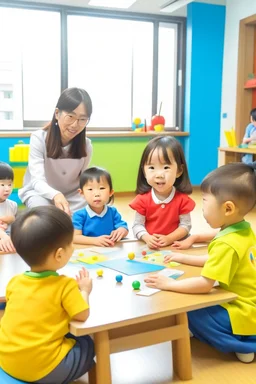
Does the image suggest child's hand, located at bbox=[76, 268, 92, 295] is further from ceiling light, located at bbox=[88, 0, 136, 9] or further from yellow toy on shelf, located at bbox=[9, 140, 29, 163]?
ceiling light, located at bbox=[88, 0, 136, 9]

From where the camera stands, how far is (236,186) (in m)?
1.42

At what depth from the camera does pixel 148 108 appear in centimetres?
594

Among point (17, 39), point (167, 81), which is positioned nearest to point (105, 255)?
point (17, 39)

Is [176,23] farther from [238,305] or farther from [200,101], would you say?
[238,305]

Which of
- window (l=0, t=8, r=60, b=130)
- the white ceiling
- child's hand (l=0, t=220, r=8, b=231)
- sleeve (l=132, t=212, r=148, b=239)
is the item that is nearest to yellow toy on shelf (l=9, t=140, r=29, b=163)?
window (l=0, t=8, r=60, b=130)

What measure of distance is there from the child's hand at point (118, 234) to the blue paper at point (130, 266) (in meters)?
0.28

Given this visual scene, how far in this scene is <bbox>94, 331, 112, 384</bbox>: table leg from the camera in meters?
1.21

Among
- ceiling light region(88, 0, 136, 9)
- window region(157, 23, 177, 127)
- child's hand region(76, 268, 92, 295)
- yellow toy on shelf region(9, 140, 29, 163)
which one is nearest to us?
child's hand region(76, 268, 92, 295)

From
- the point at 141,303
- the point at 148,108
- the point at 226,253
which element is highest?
the point at 148,108

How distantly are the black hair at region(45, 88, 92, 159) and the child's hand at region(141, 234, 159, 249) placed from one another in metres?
0.75

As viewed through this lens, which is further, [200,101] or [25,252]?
[200,101]

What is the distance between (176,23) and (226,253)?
507cm

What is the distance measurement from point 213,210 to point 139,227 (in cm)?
62

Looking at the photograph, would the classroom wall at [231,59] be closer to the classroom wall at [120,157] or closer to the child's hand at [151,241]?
the classroom wall at [120,157]
